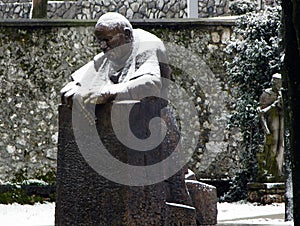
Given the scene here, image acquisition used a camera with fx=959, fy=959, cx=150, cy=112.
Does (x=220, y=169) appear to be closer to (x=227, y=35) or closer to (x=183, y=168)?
(x=227, y=35)

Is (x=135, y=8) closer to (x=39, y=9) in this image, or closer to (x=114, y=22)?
(x=39, y=9)

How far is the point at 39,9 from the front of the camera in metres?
21.0

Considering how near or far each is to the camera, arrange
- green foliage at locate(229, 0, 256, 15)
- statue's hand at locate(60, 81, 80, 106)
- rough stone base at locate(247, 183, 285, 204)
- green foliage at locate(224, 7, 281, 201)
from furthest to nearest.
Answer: green foliage at locate(229, 0, 256, 15), green foliage at locate(224, 7, 281, 201), rough stone base at locate(247, 183, 285, 204), statue's hand at locate(60, 81, 80, 106)

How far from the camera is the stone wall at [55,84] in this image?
17.6m

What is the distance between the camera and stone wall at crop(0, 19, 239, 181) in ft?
57.8

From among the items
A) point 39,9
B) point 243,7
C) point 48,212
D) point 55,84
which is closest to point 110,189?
point 48,212

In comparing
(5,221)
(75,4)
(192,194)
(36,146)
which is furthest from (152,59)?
(75,4)

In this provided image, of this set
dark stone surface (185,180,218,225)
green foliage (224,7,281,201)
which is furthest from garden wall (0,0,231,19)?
dark stone surface (185,180,218,225)

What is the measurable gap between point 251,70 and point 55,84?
361cm

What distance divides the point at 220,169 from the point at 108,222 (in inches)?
488

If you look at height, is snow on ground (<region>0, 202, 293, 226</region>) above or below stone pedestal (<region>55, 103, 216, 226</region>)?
below

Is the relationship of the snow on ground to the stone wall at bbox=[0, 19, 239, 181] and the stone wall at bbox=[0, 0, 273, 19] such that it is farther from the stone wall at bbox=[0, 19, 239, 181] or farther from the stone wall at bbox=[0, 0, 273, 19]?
the stone wall at bbox=[0, 0, 273, 19]

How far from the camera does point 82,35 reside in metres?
18.0

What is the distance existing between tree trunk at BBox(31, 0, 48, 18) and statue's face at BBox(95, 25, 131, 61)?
1500 centimetres
